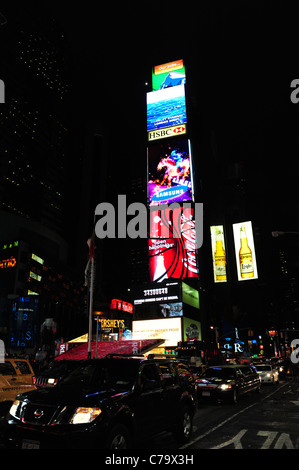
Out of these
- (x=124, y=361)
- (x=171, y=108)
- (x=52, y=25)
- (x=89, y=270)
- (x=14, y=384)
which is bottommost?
(x=14, y=384)

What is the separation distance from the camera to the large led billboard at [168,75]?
228 feet

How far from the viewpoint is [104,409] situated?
5.21 m

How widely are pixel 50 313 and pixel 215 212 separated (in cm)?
6665

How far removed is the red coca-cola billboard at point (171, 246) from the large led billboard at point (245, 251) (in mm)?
30314

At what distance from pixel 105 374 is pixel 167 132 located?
62138mm

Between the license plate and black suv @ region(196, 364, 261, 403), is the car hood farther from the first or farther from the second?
black suv @ region(196, 364, 261, 403)

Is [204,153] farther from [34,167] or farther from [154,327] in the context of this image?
[154,327]

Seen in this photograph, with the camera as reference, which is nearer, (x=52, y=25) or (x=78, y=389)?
(x=78, y=389)

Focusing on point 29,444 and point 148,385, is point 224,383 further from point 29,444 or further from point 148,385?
point 29,444

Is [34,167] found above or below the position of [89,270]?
above

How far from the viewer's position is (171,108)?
65.8 metres

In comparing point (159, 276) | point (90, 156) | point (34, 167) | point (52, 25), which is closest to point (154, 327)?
point (159, 276)

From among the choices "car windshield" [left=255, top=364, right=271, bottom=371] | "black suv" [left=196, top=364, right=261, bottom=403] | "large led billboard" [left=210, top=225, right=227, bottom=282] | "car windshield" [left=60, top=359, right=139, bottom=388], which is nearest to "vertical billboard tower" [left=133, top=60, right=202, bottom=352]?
"car windshield" [left=255, top=364, right=271, bottom=371]

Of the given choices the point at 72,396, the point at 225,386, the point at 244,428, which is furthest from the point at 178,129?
the point at 72,396
